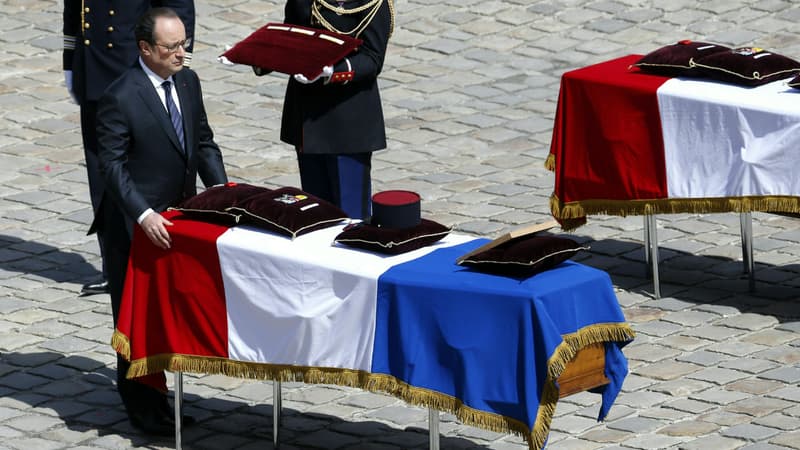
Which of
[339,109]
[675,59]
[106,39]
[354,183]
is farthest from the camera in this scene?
[106,39]

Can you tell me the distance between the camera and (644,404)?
7.87 metres

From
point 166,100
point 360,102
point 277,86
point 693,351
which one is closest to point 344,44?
point 360,102

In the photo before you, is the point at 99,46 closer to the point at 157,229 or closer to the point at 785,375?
the point at 157,229

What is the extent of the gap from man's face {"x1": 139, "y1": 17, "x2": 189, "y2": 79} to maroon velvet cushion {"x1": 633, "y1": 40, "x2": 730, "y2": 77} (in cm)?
293

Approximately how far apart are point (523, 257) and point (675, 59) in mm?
3112

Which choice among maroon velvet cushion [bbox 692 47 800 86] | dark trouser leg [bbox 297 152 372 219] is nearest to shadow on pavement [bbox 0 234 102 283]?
dark trouser leg [bbox 297 152 372 219]

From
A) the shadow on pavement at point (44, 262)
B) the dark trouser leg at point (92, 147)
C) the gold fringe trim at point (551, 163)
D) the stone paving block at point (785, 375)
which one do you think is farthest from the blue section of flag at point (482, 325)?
the shadow on pavement at point (44, 262)

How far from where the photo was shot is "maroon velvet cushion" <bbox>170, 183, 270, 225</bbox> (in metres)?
7.12

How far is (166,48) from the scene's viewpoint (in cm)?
732

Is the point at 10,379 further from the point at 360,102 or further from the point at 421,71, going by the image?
the point at 421,71

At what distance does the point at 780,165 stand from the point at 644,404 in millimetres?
1653

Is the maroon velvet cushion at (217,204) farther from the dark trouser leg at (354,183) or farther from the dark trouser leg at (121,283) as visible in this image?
the dark trouser leg at (354,183)

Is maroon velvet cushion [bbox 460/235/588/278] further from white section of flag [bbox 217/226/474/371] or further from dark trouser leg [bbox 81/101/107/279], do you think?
dark trouser leg [bbox 81/101/107/279]

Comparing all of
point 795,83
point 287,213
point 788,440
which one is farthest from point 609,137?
point 287,213
